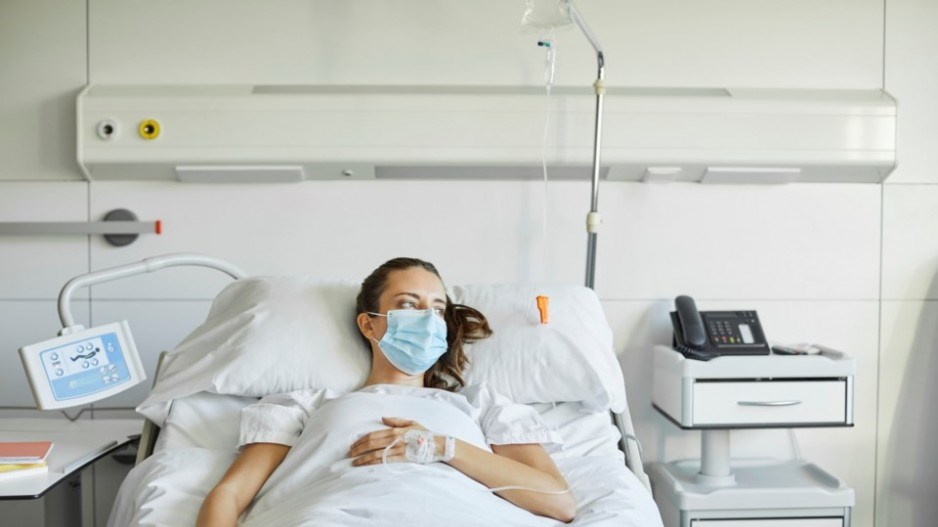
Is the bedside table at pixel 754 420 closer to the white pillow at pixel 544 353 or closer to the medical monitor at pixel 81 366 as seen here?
the white pillow at pixel 544 353

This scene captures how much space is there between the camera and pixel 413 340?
1761 millimetres

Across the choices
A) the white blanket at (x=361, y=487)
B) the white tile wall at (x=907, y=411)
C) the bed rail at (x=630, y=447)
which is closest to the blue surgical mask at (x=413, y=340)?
the white blanket at (x=361, y=487)

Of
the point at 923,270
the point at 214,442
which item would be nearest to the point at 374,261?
the point at 214,442

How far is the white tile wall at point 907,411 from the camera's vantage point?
2555 mm

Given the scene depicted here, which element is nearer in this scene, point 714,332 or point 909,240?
point 714,332

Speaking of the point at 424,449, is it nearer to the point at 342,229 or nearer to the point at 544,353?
the point at 544,353

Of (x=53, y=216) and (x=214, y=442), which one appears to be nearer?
(x=214, y=442)

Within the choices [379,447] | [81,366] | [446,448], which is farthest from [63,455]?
[446,448]

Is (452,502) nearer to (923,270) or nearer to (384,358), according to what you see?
(384,358)

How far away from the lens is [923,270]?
101 inches

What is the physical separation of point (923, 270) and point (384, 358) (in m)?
1.82

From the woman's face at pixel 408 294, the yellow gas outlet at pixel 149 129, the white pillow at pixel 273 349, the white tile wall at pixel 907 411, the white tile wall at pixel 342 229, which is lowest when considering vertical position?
the white tile wall at pixel 907 411

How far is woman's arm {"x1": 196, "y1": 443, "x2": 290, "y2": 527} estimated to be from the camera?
142cm

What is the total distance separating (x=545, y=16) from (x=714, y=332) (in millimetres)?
1002
